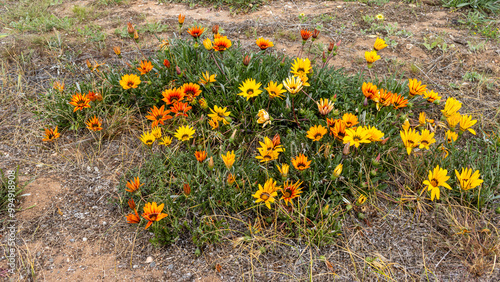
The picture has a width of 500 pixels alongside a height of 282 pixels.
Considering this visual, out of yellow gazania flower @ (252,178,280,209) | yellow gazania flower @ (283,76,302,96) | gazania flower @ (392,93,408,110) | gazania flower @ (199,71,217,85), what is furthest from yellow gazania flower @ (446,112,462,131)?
gazania flower @ (199,71,217,85)

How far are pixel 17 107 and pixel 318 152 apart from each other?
101 inches

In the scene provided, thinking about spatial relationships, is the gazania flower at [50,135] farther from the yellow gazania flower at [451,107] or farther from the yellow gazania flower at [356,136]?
the yellow gazania flower at [451,107]

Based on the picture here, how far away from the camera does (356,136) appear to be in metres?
1.87

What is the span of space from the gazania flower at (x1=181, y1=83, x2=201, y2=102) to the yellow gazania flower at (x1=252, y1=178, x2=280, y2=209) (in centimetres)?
89

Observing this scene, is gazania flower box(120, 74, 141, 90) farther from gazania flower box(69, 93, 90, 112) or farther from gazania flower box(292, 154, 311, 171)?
gazania flower box(292, 154, 311, 171)

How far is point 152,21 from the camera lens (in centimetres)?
402

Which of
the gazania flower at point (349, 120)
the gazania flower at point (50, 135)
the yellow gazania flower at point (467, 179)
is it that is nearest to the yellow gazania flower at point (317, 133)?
the gazania flower at point (349, 120)

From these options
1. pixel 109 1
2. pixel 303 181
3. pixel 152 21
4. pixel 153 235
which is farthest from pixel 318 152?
pixel 109 1

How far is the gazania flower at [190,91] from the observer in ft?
7.60

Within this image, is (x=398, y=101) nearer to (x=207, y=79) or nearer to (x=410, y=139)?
(x=410, y=139)

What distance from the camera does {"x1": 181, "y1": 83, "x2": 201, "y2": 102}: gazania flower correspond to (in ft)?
7.60

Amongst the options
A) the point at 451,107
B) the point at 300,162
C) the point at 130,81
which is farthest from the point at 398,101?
the point at 130,81

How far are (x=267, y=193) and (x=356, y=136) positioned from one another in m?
0.61

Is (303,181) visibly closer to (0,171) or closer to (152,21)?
(0,171)
